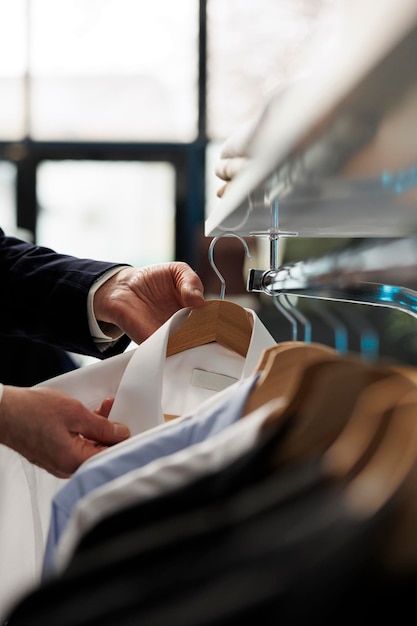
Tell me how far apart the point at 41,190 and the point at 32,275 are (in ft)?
11.0

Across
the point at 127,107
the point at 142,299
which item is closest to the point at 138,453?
the point at 142,299

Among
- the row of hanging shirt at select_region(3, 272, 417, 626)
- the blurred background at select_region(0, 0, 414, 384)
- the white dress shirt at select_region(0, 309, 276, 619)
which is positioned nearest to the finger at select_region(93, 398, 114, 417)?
the white dress shirt at select_region(0, 309, 276, 619)

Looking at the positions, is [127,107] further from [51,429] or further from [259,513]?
[259,513]

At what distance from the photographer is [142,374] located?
2.39ft

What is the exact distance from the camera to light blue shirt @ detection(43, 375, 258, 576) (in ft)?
1.61

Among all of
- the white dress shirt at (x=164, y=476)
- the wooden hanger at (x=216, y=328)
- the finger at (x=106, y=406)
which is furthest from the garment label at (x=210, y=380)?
the white dress shirt at (x=164, y=476)

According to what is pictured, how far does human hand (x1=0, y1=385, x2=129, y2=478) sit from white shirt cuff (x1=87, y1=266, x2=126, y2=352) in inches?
14.6

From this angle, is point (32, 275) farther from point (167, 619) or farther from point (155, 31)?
point (155, 31)

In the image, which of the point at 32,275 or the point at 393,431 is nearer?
the point at 393,431

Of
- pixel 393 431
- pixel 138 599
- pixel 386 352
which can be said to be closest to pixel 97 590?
pixel 138 599

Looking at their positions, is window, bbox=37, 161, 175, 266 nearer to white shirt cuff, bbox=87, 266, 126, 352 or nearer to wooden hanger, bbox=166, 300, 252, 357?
white shirt cuff, bbox=87, 266, 126, 352

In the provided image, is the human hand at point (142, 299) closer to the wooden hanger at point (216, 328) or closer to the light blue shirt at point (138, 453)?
the wooden hanger at point (216, 328)

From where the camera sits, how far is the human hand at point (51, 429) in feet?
2.10

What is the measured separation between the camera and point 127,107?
4379 mm
